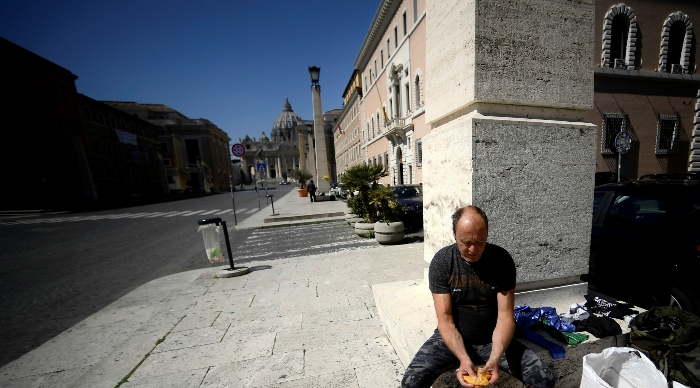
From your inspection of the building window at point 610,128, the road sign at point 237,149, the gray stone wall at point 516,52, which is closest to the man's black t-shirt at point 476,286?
the gray stone wall at point 516,52

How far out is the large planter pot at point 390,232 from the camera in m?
6.46

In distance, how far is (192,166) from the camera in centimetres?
5588

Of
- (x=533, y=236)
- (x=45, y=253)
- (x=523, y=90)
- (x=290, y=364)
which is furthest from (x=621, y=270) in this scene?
(x=45, y=253)

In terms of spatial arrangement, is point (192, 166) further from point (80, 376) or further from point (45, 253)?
point (80, 376)

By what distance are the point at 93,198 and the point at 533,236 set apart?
1637 inches

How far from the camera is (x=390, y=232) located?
21.2 ft

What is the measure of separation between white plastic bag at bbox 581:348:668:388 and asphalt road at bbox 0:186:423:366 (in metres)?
5.12

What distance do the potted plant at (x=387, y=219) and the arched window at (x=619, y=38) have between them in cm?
1872

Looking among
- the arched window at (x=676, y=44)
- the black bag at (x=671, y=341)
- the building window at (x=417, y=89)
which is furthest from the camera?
the building window at (x=417, y=89)

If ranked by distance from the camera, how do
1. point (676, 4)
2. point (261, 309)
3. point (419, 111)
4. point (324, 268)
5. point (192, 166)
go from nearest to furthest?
point (261, 309) → point (324, 268) → point (676, 4) → point (419, 111) → point (192, 166)

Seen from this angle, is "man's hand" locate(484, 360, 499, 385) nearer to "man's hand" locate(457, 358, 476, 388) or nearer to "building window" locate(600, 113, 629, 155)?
"man's hand" locate(457, 358, 476, 388)

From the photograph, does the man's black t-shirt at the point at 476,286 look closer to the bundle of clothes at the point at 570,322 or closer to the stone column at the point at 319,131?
the bundle of clothes at the point at 570,322

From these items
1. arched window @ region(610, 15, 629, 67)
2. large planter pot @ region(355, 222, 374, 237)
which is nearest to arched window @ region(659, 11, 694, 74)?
arched window @ region(610, 15, 629, 67)

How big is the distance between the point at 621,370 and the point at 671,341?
1.56 feet
